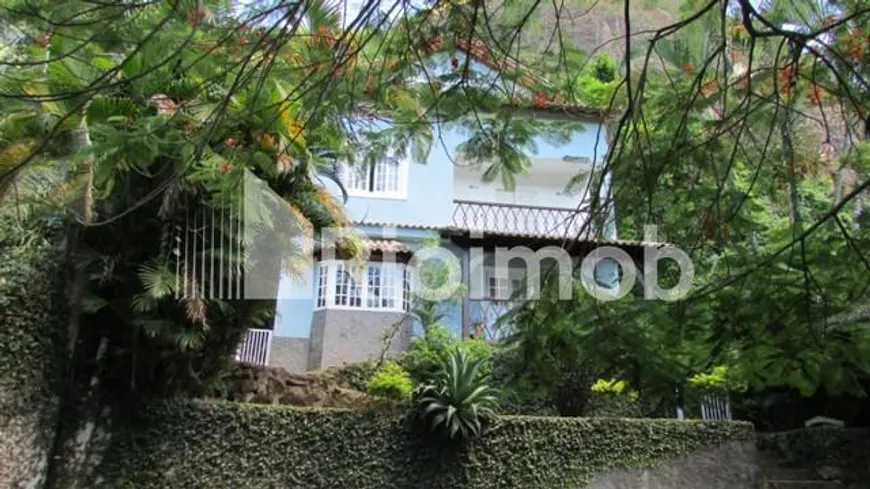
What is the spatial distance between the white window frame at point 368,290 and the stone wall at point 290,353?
2.51ft

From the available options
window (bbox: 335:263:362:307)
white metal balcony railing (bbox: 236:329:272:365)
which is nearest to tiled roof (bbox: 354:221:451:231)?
window (bbox: 335:263:362:307)

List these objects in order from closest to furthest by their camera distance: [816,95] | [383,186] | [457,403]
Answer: [816,95] < [457,403] < [383,186]

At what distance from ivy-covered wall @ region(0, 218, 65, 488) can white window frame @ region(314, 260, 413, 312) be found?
626 cm

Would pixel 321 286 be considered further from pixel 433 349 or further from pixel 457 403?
pixel 457 403

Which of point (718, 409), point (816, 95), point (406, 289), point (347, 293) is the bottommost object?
point (718, 409)

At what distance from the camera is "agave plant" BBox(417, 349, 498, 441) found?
26.8ft

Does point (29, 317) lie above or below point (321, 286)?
below

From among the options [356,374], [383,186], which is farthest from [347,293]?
[356,374]

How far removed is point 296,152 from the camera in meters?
6.89

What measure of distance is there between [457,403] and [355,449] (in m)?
1.28

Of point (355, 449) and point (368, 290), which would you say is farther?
point (368, 290)

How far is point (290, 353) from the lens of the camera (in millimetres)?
12992

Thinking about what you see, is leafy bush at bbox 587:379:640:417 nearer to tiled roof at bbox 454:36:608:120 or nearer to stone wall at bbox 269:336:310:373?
stone wall at bbox 269:336:310:373

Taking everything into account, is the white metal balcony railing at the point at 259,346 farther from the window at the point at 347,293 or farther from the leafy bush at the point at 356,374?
the leafy bush at the point at 356,374
